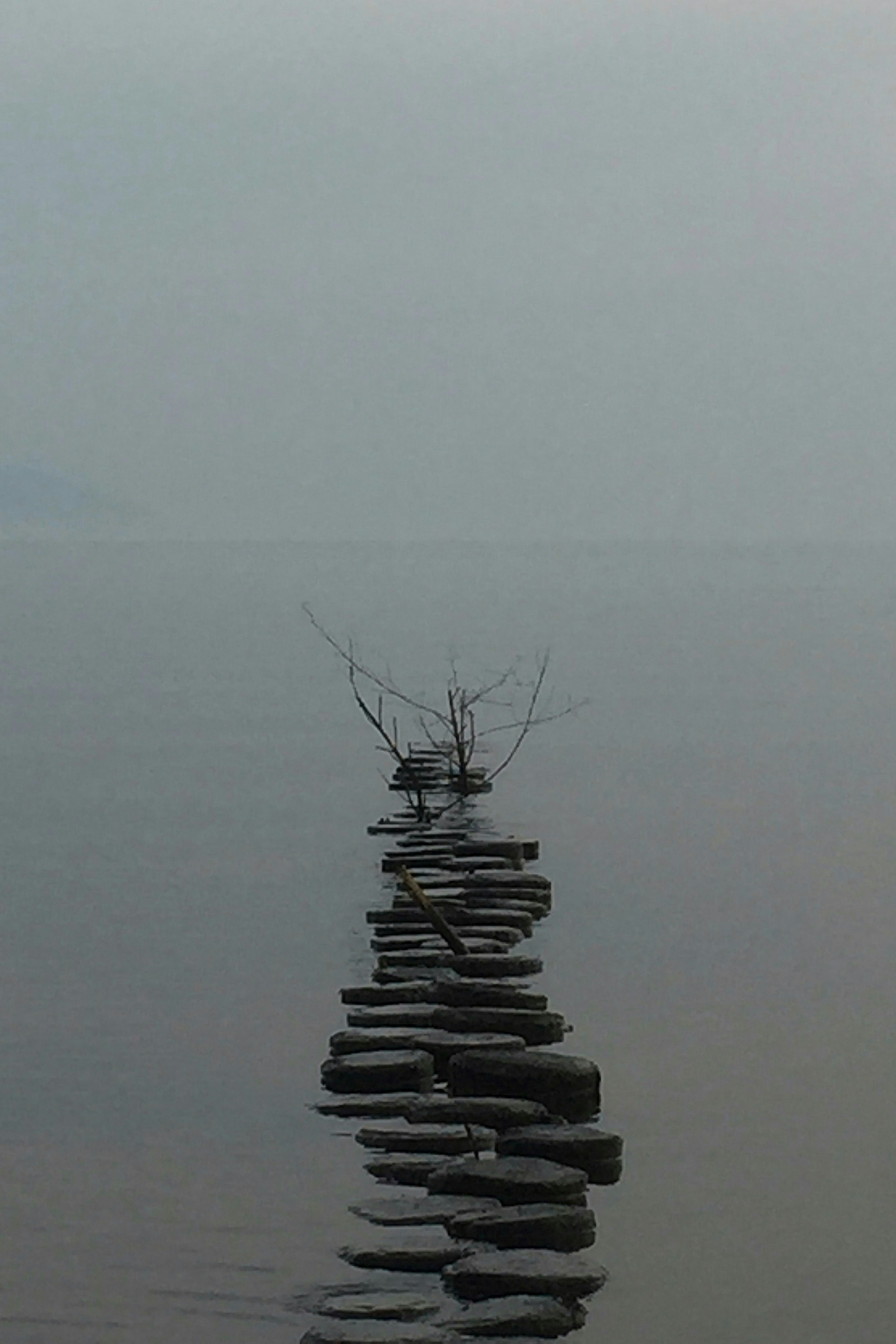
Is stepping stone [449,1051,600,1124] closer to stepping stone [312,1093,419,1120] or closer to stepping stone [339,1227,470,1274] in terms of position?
stepping stone [312,1093,419,1120]

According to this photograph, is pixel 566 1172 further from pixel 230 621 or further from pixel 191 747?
pixel 230 621

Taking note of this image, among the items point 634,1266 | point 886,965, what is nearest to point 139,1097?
point 634,1266

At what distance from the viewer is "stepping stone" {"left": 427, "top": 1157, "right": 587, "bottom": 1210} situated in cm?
1461

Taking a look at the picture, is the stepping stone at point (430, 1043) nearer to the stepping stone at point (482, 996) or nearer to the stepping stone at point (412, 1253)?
the stepping stone at point (482, 996)

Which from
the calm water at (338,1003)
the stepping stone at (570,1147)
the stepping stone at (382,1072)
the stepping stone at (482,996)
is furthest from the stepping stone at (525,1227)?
the stepping stone at (482,996)

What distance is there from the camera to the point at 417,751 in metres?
43.4

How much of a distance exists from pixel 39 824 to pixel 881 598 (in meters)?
106

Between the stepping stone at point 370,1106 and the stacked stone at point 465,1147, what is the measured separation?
17 millimetres

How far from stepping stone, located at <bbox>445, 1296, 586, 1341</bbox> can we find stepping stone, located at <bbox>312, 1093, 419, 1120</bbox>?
4.02 metres

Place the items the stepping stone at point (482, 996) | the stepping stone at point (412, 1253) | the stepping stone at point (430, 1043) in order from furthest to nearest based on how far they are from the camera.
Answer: the stepping stone at point (482, 996) < the stepping stone at point (430, 1043) < the stepping stone at point (412, 1253)

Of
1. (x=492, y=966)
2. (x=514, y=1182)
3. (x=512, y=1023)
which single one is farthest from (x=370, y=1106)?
(x=492, y=966)

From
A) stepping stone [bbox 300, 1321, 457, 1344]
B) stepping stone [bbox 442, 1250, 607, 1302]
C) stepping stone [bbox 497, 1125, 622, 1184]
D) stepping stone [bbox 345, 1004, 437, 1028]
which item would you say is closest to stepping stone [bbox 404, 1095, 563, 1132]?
stepping stone [bbox 497, 1125, 622, 1184]

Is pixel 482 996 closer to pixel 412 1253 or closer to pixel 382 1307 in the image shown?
pixel 412 1253

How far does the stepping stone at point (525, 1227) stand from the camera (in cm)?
1405
